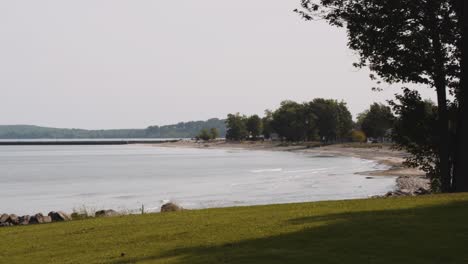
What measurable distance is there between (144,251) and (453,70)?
19.1 meters

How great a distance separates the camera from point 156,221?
21.4 metres

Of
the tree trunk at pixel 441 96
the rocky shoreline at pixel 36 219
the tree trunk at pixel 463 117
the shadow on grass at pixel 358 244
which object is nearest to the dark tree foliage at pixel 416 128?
the tree trunk at pixel 441 96

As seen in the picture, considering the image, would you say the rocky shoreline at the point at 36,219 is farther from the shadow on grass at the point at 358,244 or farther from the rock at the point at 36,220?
the shadow on grass at the point at 358,244

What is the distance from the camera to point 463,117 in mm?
27672

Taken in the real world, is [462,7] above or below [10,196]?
above

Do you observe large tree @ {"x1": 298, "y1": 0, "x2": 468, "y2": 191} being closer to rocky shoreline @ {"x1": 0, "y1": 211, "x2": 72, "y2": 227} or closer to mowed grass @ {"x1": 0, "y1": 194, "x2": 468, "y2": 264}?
mowed grass @ {"x1": 0, "y1": 194, "x2": 468, "y2": 264}

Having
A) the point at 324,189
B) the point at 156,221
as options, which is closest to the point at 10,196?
the point at 324,189

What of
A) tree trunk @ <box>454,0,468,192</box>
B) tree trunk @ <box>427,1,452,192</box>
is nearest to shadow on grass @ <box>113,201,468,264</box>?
tree trunk @ <box>454,0,468,192</box>

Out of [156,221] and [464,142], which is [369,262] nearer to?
[156,221]

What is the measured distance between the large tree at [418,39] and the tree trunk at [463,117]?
6cm

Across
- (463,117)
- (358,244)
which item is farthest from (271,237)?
(463,117)

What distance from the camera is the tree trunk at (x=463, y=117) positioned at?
1064 inches

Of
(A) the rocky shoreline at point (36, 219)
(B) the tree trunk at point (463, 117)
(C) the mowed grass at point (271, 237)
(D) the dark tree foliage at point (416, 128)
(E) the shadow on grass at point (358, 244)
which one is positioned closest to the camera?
(E) the shadow on grass at point (358, 244)

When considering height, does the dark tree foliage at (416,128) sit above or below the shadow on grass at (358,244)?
above
